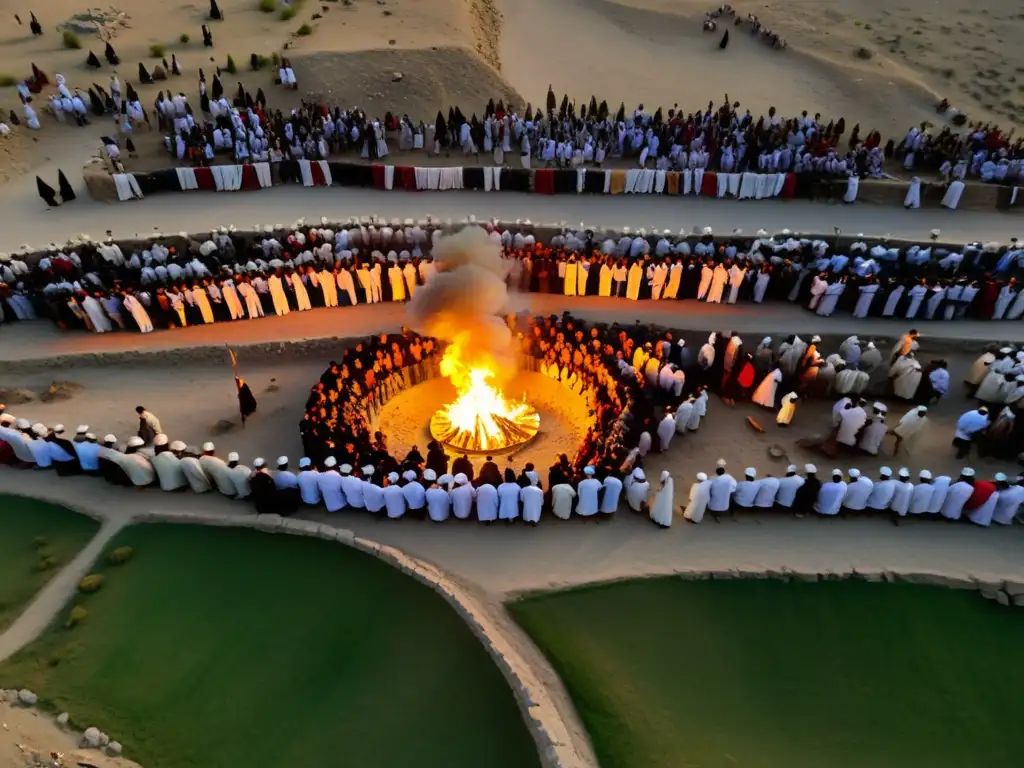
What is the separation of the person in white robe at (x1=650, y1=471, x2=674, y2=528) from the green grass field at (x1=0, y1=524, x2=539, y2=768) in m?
3.66

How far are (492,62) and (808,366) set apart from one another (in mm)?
21634

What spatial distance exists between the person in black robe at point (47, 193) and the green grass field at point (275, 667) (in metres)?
13.6

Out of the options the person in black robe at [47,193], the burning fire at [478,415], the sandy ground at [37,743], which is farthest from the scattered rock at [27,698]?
the person in black robe at [47,193]

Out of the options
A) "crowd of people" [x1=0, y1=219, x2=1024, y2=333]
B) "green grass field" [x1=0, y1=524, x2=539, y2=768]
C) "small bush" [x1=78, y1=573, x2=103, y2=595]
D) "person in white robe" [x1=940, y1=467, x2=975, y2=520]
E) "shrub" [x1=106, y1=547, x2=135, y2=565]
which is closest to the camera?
"green grass field" [x1=0, y1=524, x2=539, y2=768]

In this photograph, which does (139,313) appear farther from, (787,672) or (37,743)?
(787,672)

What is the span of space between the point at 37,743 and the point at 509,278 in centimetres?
1240

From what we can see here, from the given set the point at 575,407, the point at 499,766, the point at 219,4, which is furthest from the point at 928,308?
the point at 219,4

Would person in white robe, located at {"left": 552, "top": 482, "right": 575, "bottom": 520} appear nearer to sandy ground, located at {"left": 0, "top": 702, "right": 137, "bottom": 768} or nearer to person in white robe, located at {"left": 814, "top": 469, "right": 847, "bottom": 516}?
person in white robe, located at {"left": 814, "top": 469, "right": 847, "bottom": 516}

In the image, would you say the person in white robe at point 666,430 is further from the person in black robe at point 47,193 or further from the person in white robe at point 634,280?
the person in black robe at point 47,193

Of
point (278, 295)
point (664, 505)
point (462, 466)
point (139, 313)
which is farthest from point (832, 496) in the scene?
point (139, 313)

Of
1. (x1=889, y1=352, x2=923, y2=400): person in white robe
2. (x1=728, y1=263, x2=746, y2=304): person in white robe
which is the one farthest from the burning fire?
(x1=889, y1=352, x2=923, y2=400): person in white robe

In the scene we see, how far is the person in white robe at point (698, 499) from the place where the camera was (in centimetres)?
1155

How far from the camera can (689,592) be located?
416 inches

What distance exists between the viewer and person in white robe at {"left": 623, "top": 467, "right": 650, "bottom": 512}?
11625 mm
